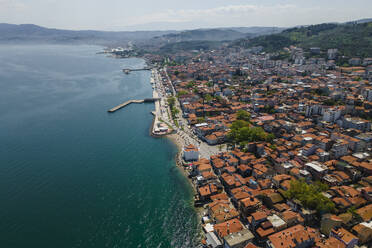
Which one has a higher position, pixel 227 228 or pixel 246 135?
pixel 246 135

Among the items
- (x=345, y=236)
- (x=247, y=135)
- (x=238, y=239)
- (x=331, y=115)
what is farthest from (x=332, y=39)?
(x=238, y=239)

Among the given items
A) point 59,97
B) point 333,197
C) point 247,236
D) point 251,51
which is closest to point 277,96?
point 333,197

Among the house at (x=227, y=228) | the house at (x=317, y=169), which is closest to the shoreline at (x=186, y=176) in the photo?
the house at (x=227, y=228)

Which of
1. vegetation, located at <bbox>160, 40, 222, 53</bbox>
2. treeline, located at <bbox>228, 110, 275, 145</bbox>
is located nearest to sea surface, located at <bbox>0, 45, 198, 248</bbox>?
treeline, located at <bbox>228, 110, 275, 145</bbox>

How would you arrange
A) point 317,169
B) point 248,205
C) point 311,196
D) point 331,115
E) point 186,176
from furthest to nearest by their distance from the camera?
1. point 331,115
2. point 186,176
3. point 317,169
4. point 248,205
5. point 311,196

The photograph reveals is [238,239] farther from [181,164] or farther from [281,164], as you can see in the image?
[181,164]

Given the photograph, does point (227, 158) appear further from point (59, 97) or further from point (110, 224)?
point (59, 97)
